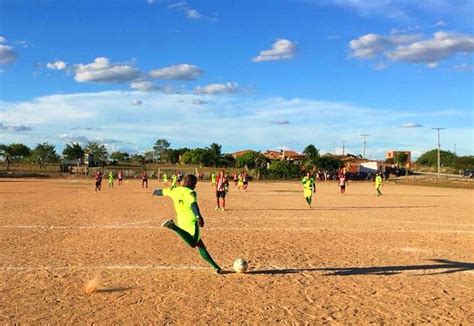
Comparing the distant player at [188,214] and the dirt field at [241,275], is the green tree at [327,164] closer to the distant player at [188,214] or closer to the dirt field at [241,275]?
the dirt field at [241,275]

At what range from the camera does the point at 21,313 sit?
6.27 metres

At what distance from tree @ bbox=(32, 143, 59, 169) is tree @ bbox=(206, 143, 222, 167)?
130 ft

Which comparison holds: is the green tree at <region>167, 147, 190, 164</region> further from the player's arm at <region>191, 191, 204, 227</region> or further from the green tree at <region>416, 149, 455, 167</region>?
the player's arm at <region>191, 191, 204, 227</region>

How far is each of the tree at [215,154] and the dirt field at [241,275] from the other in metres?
103

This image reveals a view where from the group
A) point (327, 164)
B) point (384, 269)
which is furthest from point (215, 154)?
point (384, 269)

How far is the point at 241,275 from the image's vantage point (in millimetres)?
8500

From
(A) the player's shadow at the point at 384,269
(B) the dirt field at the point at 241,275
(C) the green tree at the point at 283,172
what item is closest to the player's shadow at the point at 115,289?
(B) the dirt field at the point at 241,275

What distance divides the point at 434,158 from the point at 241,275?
157308 mm

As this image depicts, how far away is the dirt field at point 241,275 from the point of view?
6.40 metres

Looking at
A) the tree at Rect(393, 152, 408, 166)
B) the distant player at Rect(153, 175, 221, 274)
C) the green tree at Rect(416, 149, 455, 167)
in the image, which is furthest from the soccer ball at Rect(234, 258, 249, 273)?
the tree at Rect(393, 152, 408, 166)

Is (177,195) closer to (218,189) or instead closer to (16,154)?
(218,189)

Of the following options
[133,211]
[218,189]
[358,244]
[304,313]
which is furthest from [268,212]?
[304,313]

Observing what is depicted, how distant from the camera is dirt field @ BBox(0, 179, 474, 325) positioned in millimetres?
6398

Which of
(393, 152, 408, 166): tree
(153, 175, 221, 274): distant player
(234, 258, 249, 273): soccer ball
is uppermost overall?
(393, 152, 408, 166): tree
